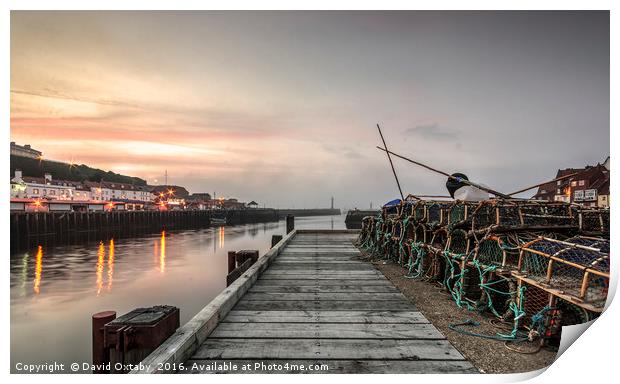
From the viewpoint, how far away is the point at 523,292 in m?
3.57

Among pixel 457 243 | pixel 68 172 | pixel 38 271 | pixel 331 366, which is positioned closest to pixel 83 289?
pixel 38 271

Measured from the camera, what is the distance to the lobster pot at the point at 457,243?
17.1ft

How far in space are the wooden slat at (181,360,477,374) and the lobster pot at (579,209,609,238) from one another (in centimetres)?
375

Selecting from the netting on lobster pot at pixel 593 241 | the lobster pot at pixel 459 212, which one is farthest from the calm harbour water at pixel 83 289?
the netting on lobster pot at pixel 593 241

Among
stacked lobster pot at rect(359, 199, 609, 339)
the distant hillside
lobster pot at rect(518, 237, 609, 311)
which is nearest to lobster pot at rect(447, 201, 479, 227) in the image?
stacked lobster pot at rect(359, 199, 609, 339)

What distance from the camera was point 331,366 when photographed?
3012 millimetres

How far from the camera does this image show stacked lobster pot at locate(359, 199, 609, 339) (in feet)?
10.6

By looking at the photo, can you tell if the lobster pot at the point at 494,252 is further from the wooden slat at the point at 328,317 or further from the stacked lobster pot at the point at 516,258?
the wooden slat at the point at 328,317

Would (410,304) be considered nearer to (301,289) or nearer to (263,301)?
(301,289)

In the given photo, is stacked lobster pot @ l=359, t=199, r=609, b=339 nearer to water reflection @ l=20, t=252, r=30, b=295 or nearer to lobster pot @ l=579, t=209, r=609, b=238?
lobster pot @ l=579, t=209, r=609, b=238

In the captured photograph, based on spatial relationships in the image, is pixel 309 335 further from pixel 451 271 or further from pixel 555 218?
pixel 555 218

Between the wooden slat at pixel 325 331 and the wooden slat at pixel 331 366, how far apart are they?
49 cm

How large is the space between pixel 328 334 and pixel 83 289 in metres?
14.9

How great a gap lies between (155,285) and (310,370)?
14417 millimetres
